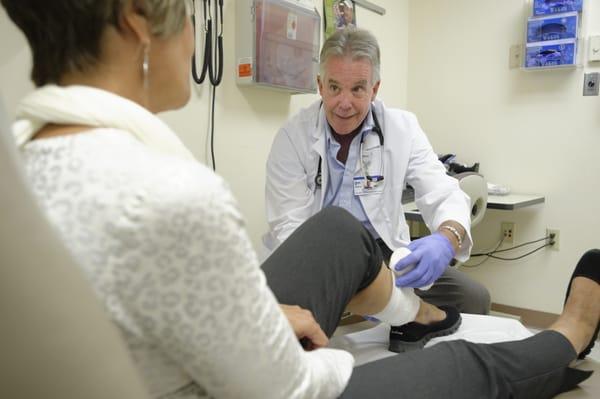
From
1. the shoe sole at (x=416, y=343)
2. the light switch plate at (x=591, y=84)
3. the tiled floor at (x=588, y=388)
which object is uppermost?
the light switch plate at (x=591, y=84)

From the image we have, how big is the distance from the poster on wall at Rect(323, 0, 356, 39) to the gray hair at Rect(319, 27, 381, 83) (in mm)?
773

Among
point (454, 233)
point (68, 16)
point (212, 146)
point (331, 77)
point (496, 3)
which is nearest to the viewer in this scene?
point (68, 16)

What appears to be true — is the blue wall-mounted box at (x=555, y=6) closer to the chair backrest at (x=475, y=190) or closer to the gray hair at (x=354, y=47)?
the chair backrest at (x=475, y=190)

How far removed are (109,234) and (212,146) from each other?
59.5 inches

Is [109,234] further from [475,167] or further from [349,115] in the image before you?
[475,167]

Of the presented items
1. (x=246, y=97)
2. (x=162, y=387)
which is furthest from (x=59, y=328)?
(x=246, y=97)

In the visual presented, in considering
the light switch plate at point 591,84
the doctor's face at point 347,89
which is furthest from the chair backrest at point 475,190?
the light switch plate at point 591,84

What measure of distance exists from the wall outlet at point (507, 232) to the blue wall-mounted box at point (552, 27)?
988 mm

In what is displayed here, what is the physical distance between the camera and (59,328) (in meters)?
0.37

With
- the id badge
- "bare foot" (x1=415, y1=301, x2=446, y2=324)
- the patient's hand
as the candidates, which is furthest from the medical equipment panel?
the patient's hand

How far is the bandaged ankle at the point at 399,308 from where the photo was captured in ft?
3.98

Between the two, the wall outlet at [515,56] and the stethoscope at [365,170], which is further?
the wall outlet at [515,56]

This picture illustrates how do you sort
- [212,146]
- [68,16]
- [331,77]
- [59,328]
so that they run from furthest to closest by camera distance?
1. [212,146]
2. [331,77]
3. [68,16]
4. [59,328]

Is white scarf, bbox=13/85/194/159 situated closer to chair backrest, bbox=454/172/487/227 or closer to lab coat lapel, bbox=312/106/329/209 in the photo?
lab coat lapel, bbox=312/106/329/209
